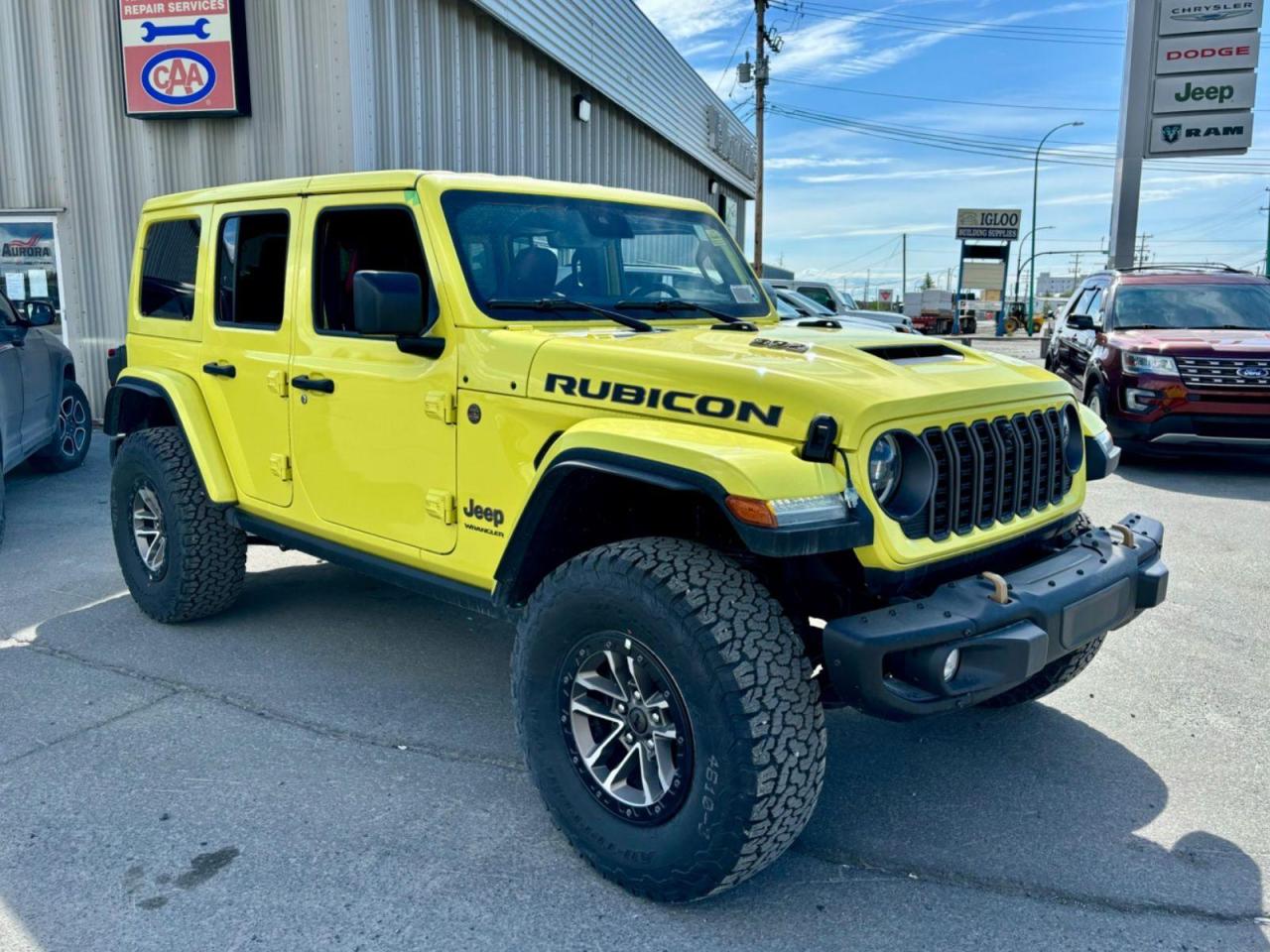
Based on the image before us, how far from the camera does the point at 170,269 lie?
4945mm

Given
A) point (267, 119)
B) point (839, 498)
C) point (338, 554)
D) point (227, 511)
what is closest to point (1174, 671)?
point (839, 498)

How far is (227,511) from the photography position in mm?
4578

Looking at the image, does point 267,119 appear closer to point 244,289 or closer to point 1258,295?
point 244,289

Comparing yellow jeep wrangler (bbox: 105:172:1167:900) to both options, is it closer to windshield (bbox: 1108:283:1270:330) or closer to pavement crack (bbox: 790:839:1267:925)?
pavement crack (bbox: 790:839:1267:925)

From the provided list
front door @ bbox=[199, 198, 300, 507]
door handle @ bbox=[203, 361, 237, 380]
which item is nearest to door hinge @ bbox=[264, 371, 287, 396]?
front door @ bbox=[199, 198, 300, 507]

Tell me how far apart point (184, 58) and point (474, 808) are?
9.51 meters

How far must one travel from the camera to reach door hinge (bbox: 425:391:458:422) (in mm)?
3379

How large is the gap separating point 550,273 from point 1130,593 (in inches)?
85.5

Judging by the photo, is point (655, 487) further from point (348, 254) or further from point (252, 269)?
point (252, 269)

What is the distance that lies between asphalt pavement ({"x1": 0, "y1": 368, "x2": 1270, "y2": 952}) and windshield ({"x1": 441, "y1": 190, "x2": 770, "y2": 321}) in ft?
5.30

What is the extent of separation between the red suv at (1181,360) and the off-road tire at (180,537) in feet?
24.1

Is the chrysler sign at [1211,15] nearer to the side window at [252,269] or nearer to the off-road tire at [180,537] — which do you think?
the side window at [252,269]

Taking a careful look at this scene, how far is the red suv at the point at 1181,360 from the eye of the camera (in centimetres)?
850

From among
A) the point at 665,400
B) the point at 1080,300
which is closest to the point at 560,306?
the point at 665,400
